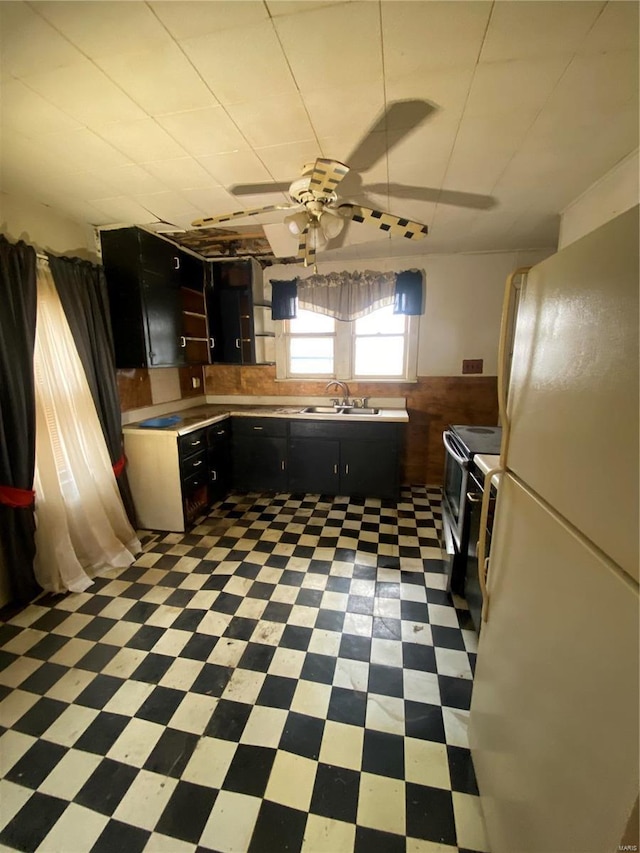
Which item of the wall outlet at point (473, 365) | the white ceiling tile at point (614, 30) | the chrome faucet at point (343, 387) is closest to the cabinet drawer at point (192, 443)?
the chrome faucet at point (343, 387)

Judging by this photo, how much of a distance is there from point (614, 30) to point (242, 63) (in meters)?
1.18

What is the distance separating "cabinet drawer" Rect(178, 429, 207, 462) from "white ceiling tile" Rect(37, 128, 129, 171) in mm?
1781

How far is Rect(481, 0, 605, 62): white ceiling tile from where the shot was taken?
93 cm

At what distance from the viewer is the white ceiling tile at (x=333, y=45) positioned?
0.96 meters

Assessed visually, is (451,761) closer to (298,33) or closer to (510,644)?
(510,644)

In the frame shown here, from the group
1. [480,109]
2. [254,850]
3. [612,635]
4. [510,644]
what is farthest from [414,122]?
[254,850]

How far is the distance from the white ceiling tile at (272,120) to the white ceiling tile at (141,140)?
0.38 m

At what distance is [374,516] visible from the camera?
3072 mm

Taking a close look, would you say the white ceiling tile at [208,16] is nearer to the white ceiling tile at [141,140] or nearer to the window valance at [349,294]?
the white ceiling tile at [141,140]

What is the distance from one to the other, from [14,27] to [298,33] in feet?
2.83

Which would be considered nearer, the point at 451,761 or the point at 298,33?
the point at 298,33

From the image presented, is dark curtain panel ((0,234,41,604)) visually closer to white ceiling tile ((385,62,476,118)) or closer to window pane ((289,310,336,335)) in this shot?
white ceiling tile ((385,62,476,118))

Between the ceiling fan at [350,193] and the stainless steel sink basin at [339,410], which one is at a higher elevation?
the ceiling fan at [350,193]

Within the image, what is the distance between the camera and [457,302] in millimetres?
3391
